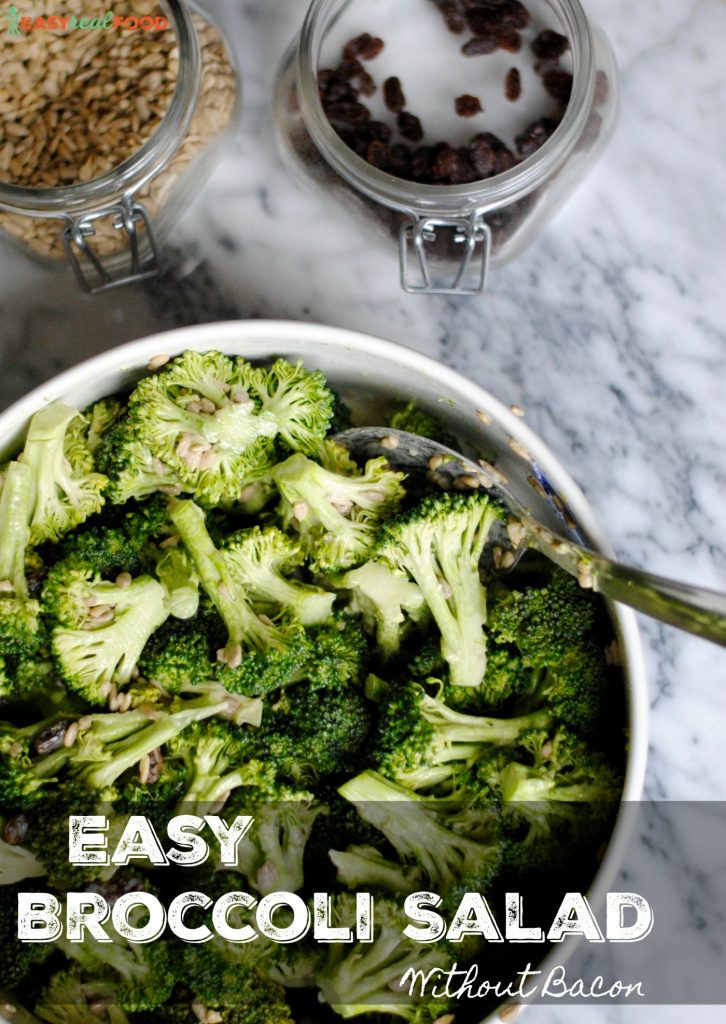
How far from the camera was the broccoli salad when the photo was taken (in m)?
1.58

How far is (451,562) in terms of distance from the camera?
1.64 metres

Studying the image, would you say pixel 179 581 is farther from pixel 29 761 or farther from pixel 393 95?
pixel 393 95

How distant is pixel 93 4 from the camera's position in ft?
5.76

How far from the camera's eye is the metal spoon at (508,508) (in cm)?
145

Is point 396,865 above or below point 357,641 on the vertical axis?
below

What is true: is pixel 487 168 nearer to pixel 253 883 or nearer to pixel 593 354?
pixel 593 354

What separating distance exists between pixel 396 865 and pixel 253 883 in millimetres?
234

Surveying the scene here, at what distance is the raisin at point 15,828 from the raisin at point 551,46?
5.05 feet

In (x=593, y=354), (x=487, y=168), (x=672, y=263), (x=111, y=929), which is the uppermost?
(x=487, y=168)

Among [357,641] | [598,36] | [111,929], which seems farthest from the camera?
[598,36]

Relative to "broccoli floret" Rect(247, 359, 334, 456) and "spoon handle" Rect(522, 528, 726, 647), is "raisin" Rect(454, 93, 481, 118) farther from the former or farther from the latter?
"spoon handle" Rect(522, 528, 726, 647)

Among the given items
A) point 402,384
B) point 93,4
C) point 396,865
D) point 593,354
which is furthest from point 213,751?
point 93,4

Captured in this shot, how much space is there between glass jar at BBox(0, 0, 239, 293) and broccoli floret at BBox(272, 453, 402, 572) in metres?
0.51

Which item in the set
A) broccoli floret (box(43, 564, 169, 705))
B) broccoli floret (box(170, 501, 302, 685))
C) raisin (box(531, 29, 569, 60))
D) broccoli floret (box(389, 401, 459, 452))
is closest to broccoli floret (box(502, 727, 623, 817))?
broccoli floret (box(170, 501, 302, 685))
